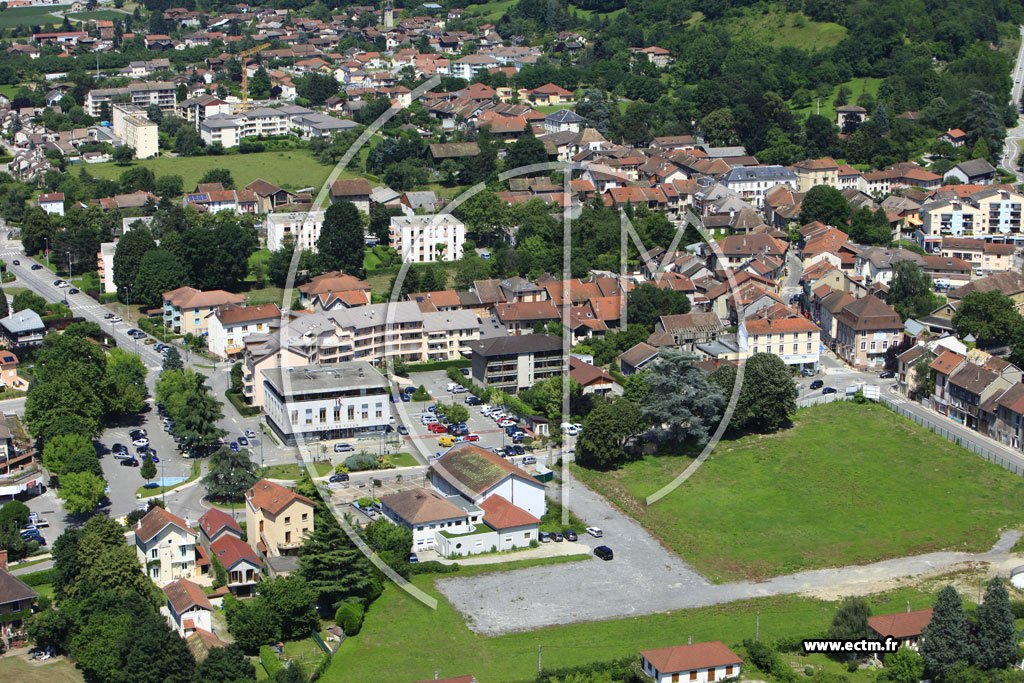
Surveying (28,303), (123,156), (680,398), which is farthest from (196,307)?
(123,156)

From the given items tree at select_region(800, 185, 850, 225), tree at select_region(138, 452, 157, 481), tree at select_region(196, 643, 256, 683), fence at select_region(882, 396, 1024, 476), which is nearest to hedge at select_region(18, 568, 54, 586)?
tree at select_region(138, 452, 157, 481)

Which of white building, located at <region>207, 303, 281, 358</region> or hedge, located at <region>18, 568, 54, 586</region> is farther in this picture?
white building, located at <region>207, 303, 281, 358</region>

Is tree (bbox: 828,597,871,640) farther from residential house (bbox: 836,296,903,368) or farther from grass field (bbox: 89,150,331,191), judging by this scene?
grass field (bbox: 89,150,331,191)

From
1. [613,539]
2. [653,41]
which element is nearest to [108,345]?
[613,539]

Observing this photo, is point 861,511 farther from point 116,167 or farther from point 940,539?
point 116,167

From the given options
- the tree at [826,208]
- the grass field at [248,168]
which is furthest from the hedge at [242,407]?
the tree at [826,208]
